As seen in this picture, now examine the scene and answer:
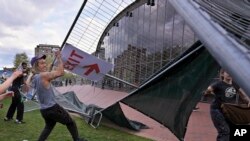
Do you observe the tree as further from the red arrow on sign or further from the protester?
the protester

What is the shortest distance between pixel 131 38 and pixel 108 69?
27.7 m

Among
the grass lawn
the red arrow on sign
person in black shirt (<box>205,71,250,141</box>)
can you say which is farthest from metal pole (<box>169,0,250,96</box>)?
the grass lawn

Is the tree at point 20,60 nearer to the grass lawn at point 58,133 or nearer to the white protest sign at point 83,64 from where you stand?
the grass lawn at point 58,133

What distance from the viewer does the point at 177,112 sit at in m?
7.20

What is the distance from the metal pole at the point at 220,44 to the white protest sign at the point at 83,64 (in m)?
5.59

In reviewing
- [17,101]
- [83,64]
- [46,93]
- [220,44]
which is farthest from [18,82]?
[220,44]

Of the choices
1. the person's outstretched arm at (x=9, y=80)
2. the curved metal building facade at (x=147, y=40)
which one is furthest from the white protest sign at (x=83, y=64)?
the curved metal building facade at (x=147, y=40)

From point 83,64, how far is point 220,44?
6.63 m

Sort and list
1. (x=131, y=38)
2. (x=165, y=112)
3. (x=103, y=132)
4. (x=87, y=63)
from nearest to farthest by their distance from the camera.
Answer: (x=165, y=112) < (x=87, y=63) < (x=103, y=132) < (x=131, y=38)

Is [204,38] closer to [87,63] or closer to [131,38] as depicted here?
[87,63]

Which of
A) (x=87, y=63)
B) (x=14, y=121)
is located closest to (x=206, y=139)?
(x=87, y=63)

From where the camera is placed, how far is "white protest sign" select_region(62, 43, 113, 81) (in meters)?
8.27

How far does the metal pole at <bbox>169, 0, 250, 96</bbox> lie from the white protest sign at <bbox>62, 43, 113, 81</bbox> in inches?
220

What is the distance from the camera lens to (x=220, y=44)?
6.81 feet
